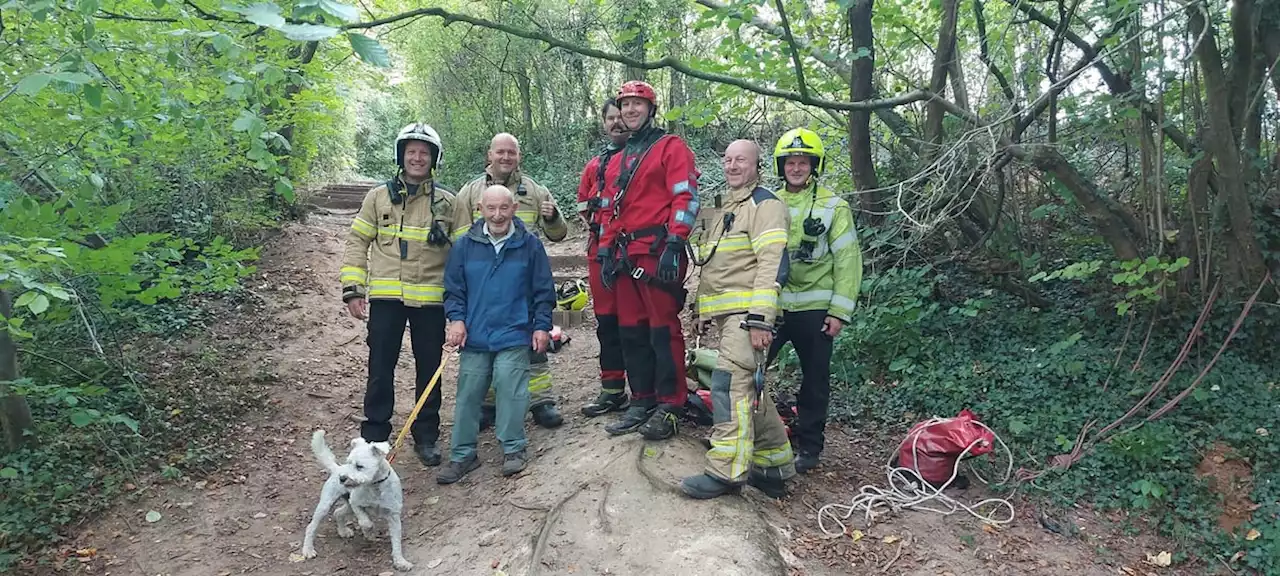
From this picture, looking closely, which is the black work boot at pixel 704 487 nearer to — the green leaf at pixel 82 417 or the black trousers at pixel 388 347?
the black trousers at pixel 388 347

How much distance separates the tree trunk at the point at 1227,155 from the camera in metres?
4.73

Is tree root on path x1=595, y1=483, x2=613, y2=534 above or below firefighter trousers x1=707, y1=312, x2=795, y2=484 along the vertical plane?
below

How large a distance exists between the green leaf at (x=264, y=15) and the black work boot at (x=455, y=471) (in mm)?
3395

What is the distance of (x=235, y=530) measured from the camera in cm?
459

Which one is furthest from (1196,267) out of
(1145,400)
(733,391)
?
(733,391)

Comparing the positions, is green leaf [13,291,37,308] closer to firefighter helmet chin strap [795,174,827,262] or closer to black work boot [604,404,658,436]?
black work boot [604,404,658,436]

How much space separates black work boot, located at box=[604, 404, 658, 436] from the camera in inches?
190

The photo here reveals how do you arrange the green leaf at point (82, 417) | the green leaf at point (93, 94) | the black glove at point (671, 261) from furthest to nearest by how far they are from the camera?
the black glove at point (671, 261) < the green leaf at point (82, 417) < the green leaf at point (93, 94)

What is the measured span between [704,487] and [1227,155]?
400 centimetres

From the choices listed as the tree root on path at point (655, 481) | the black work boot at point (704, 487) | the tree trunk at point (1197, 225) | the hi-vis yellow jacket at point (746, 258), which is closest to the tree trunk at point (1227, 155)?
the tree trunk at point (1197, 225)

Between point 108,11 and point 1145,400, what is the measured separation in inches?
260

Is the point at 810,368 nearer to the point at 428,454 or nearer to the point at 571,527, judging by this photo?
the point at 571,527

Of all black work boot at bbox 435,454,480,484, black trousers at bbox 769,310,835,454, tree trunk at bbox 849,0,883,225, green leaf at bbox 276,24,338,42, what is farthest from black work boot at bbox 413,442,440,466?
tree trunk at bbox 849,0,883,225

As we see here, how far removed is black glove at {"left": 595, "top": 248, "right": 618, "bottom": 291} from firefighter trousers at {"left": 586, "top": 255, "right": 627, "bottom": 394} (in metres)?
0.18
